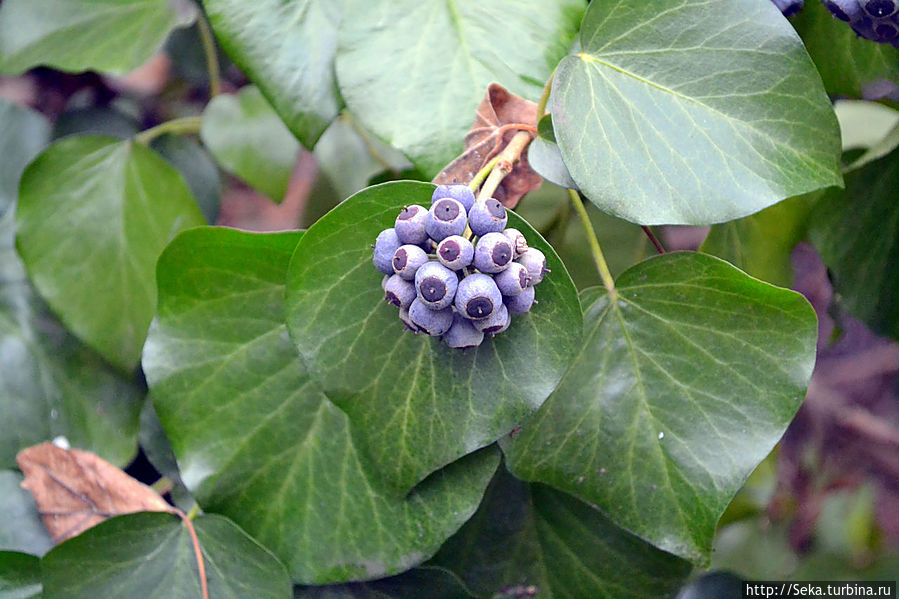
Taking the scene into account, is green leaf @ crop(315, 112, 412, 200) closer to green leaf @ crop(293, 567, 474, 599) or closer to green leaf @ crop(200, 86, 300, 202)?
green leaf @ crop(200, 86, 300, 202)

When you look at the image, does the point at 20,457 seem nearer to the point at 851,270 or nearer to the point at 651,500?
the point at 651,500

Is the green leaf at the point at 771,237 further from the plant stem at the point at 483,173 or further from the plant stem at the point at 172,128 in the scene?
the plant stem at the point at 172,128

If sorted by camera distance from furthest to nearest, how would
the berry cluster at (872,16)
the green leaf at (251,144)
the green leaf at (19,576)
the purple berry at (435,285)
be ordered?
the green leaf at (251,144) → the green leaf at (19,576) → the berry cluster at (872,16) → the purple berry at (435,285)

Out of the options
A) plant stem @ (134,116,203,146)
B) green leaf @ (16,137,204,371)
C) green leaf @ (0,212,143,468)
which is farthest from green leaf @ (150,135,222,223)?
green leaf @ (0,212,143,468)

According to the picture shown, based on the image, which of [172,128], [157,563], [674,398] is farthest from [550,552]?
[172,128]

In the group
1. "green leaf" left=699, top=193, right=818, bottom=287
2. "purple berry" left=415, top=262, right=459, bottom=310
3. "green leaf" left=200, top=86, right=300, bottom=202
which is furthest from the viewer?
"green leaf" left=200, top=86, right=300, bottom=202

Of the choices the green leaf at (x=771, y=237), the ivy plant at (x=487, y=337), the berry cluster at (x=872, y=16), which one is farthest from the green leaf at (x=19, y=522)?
the berry cluster at (x=872, y=16)
